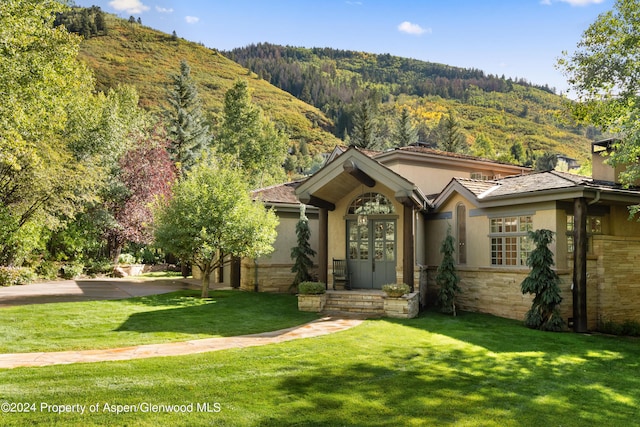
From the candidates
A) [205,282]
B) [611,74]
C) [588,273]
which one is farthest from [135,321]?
[611,74]

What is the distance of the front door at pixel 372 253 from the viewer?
1509 centimetres

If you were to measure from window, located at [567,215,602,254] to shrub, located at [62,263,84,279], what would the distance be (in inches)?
870

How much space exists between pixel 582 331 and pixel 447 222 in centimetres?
545

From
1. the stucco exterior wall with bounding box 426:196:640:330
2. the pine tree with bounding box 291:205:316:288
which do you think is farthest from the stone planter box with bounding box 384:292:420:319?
the pine tree with bounding box 291:205:316:288

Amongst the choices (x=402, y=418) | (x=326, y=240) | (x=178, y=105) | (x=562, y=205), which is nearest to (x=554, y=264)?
(x=562, y=205)

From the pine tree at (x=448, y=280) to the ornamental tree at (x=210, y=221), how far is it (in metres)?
5.89

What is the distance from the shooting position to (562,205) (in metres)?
12.4

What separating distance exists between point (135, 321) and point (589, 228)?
13.0 metres

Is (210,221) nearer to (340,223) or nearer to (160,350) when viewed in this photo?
(340,223)

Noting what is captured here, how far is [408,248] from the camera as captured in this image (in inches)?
535

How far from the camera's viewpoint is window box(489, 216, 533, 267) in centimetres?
1309

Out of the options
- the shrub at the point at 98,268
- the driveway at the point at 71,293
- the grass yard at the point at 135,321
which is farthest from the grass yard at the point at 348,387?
the shrub at the point at 98,268

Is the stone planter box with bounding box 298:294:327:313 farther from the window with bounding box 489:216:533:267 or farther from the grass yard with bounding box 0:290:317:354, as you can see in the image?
the window with bounding box 489:216:533:267

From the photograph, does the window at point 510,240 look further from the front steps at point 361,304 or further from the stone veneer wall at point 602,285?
the front steps at point 361,304
